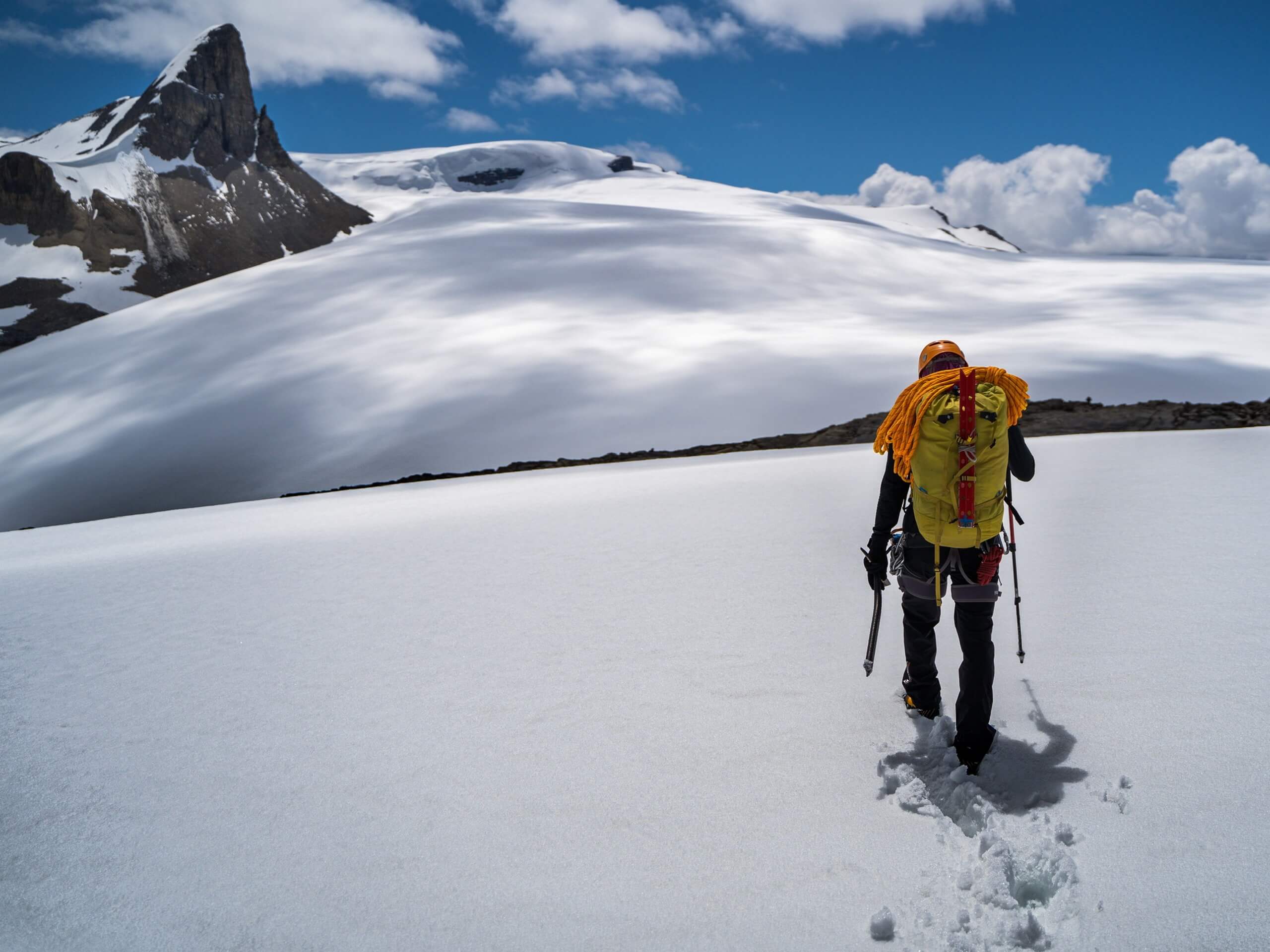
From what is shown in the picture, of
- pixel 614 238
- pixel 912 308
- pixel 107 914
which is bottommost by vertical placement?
pixel 107 914

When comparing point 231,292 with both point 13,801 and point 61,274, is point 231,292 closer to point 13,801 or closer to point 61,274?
point 61,274

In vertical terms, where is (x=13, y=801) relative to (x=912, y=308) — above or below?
below

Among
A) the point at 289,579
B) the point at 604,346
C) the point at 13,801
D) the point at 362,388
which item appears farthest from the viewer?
the point at 604,346

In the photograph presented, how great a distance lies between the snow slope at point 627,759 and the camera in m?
2.29

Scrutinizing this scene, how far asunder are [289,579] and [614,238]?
19872 millimetres

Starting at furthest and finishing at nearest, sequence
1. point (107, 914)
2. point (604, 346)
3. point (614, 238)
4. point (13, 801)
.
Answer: point (614, 238) → point (604, 346) → point (13, 801) → point (107, 914)

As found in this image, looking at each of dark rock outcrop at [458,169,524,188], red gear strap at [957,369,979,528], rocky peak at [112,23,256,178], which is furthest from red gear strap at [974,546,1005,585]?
dark rock outcrop at [458,169,524,188]

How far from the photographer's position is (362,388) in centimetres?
1352

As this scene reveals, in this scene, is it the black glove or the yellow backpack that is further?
the black glove

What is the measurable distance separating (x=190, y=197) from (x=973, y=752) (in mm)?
47388

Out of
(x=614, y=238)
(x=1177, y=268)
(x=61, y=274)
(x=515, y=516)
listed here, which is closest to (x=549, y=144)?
(x=61, y=274)

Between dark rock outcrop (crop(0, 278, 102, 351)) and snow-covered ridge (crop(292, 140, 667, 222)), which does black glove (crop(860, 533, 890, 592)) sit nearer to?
dark rock outcrop (crop(0, 278, 102, 351))

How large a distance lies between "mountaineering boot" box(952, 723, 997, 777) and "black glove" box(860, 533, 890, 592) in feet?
2.24

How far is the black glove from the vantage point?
3283mm
